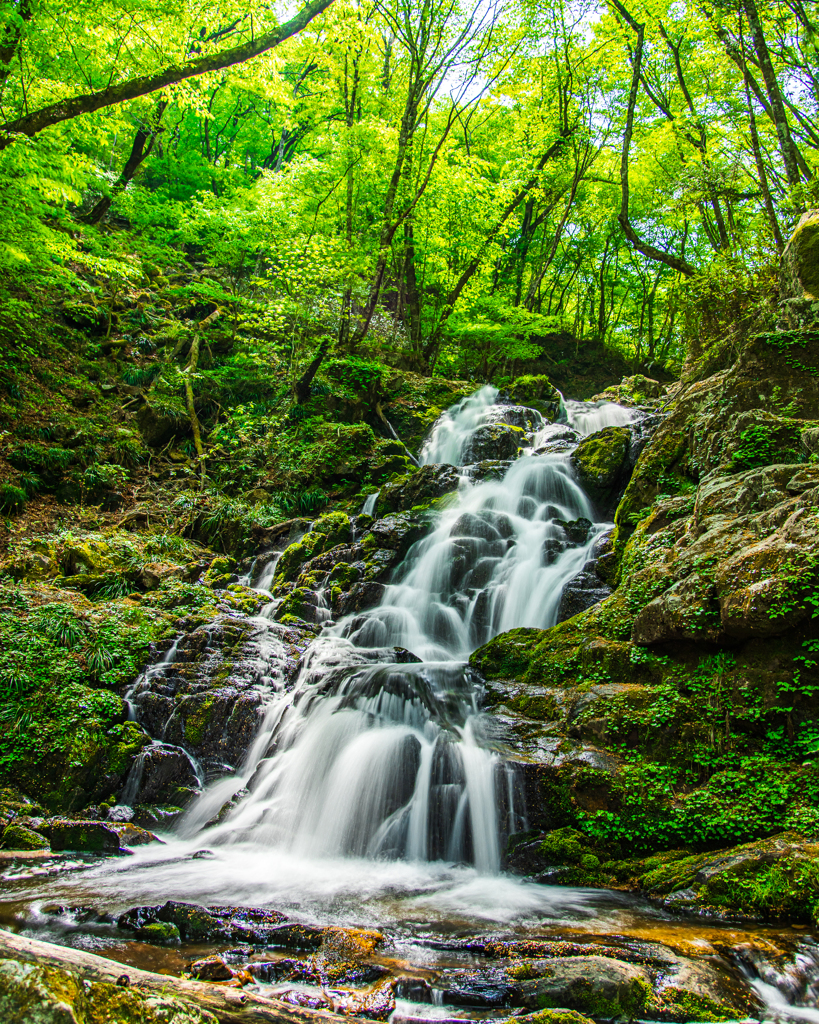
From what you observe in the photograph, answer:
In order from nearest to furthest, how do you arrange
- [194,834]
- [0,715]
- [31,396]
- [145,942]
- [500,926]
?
[145,942] → [500,926] → [194,834] → [0,715] → [31,396]

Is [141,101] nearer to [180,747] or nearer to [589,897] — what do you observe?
[180,747]

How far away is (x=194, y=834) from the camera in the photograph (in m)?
6.15

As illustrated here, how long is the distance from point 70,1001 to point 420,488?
1308 centimetres

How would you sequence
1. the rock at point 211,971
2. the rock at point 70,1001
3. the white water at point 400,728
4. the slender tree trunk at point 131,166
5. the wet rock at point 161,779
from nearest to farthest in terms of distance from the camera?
the rock at point 70,1001 → the rock at point 211,971 → the white water at point 400,728 → the wet rock at point 161,779 → the slender tree trunk at point 131,166

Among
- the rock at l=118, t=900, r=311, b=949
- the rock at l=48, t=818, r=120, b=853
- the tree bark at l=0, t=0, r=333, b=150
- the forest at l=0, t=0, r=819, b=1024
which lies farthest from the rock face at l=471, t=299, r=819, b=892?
the tree bark at l=0, t=0, r=333, b=150

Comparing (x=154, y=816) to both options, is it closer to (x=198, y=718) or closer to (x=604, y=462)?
(x=198, y=718)

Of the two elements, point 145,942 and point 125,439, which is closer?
point 145,942

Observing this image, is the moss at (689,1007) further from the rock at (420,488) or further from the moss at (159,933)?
the rock at (420,488)

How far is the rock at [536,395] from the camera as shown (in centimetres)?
1961

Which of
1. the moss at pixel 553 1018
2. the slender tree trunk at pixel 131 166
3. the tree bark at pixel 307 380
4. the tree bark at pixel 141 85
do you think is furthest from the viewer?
the slender tree trunk at pixel 131 166

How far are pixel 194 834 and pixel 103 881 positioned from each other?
1493 mm

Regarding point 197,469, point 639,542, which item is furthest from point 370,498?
point 639,542

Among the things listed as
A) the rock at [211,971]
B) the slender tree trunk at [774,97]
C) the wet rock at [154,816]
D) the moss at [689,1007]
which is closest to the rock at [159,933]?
the rock at [211,971]

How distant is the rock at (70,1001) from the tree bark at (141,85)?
9.93 metres
